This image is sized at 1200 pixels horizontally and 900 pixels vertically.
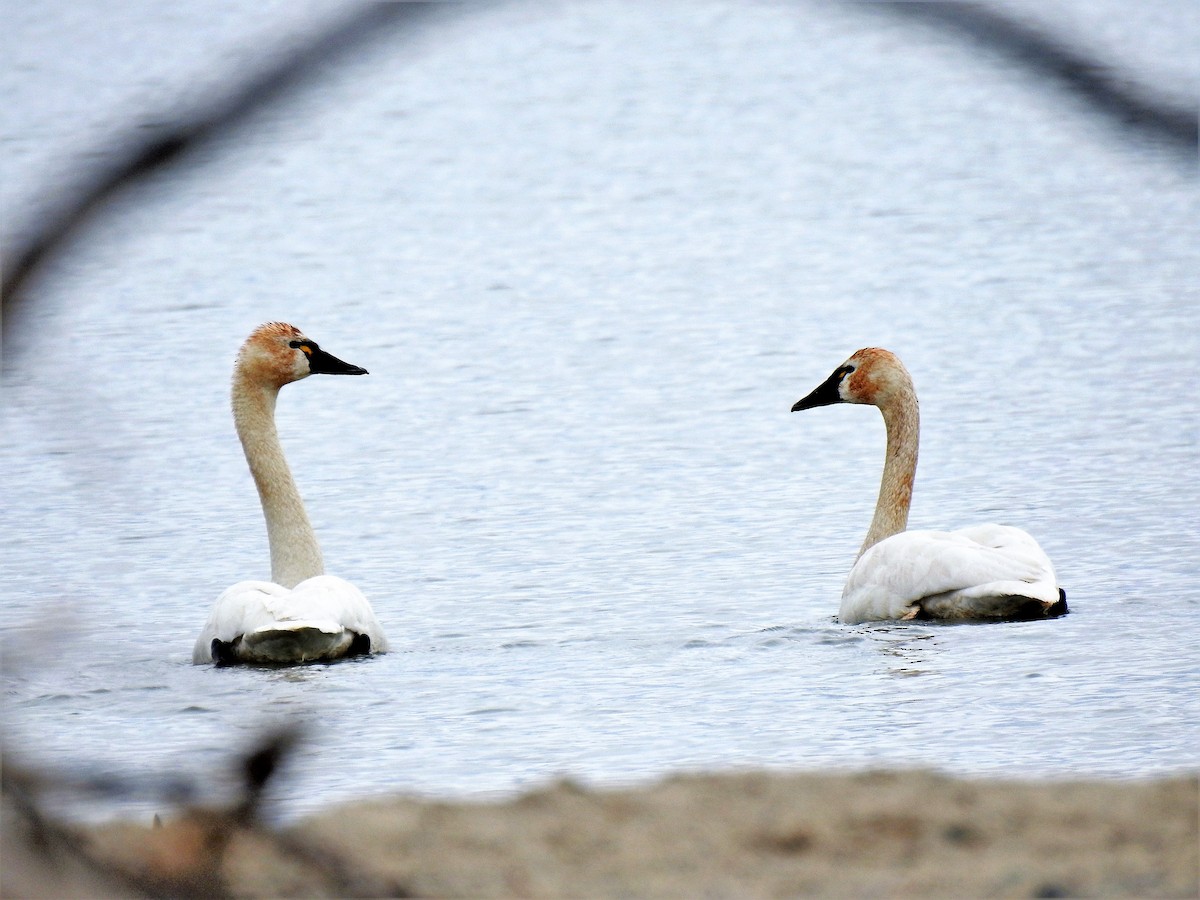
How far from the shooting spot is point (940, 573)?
8.50 metres

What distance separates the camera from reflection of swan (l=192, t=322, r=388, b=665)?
7.85m

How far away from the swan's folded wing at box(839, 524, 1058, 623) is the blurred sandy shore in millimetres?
3346

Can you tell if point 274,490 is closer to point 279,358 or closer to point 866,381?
point 279,358

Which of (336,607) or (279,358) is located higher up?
(279,358)

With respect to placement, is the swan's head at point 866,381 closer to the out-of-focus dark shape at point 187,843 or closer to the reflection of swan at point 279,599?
the reflection of swan at point 279,599

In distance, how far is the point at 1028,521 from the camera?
35.2 feet

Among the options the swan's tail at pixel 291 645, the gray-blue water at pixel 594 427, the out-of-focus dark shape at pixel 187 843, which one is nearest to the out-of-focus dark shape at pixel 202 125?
the gray-blue water at pixel 594 427

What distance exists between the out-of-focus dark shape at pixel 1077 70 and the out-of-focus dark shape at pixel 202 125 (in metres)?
0.32

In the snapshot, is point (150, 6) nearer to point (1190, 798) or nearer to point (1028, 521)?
point (1190, 798)

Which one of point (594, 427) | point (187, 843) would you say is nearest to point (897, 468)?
point (594, 427)

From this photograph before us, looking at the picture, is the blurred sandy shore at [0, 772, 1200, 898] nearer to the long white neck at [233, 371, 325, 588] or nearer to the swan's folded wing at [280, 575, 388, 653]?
the swan's folded wing at [280, 575, 388, 653]

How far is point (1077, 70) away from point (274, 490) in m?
8.27

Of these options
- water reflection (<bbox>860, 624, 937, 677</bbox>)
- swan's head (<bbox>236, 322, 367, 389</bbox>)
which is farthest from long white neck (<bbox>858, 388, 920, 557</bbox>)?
swan's head (<bbox>236, 322, 367, 389</bbox>)

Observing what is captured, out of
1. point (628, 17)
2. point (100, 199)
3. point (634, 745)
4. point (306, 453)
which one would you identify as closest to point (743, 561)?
point (634, 745)
